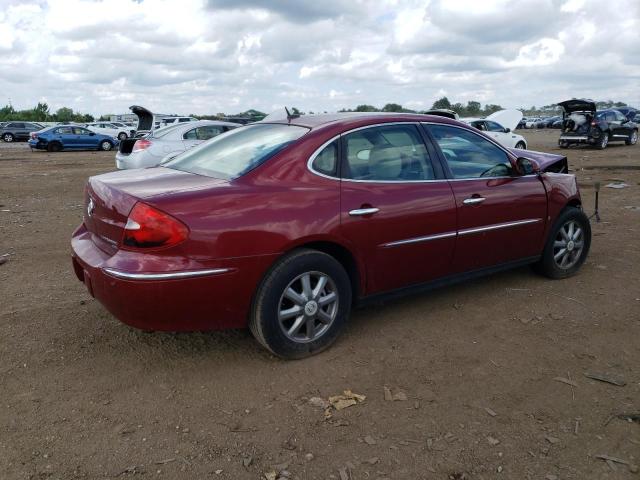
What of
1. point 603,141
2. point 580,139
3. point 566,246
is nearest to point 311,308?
point 566,246

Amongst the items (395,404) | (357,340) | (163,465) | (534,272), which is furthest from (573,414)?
(534,272)

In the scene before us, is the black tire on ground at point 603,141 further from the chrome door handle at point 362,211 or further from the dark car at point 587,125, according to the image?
the chrome door handle at point 362,211

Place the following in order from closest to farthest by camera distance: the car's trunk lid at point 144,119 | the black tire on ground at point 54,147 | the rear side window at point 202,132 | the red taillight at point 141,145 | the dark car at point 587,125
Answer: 1. the red taillight at point 141,145
2. the rear side window at point 202,132
3. the car's trunk lid at point 144,119
4. the dark car at point 587,125
5. the black tire on ground at point 54,147

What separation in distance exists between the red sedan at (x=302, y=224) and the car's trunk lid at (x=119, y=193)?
1 centimetres

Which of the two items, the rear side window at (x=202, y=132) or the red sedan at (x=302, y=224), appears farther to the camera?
the rear side window at (x=202, y=132)

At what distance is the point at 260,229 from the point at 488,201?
202cm

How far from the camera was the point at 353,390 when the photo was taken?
3.26 meters

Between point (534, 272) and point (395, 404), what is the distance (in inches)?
111

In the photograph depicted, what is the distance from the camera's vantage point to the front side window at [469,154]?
4.31 metres

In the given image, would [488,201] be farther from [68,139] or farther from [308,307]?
[68,139]

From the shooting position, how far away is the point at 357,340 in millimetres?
3932

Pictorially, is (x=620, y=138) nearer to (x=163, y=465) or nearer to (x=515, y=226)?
(x=515, y=226)

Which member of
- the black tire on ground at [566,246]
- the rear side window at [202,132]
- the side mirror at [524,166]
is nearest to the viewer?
the side mirror at [524,166]

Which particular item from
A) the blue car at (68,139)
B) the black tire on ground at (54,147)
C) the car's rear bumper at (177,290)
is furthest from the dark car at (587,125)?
the black tire on ground at (54,147)
